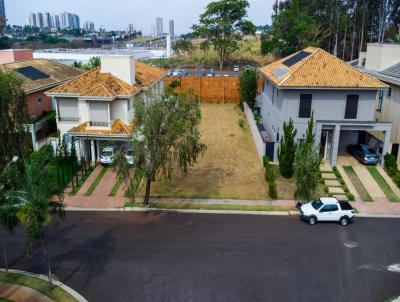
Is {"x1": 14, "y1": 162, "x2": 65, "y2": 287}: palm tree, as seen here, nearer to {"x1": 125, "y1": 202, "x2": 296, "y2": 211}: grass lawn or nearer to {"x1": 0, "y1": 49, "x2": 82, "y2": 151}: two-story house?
{"x1": 125, "y1": 202, "x2": 296, "y2": 211}: grass lawn

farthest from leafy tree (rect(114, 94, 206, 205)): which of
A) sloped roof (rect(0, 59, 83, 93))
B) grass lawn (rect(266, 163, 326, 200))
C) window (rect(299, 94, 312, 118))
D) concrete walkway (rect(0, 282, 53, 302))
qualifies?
sloped roof (rect(0, 59, 83, 93))

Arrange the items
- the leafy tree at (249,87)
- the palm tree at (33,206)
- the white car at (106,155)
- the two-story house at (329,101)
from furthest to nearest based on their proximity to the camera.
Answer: the leafy tree at (249,87) < the white car at (106,155) < the two-story house at (329,101) < the palm tree at (33,206)

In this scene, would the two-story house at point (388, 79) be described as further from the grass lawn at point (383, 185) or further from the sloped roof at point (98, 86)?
the sloped roof at point (98, 86)

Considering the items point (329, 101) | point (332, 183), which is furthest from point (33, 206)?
point (329, 101)

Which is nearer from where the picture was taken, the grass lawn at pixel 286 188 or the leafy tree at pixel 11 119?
the leafy tree at pixel 11 119

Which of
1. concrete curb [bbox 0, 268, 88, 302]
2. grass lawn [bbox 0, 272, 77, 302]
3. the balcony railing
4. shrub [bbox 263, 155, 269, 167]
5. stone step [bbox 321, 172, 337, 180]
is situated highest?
the balcony railing

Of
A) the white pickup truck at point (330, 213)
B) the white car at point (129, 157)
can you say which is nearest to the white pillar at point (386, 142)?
the white pickup truck at point (330, 213)
